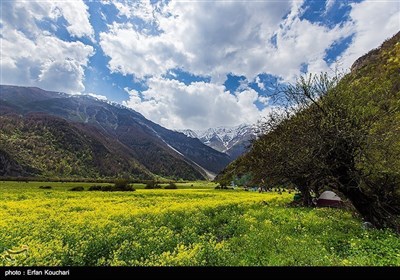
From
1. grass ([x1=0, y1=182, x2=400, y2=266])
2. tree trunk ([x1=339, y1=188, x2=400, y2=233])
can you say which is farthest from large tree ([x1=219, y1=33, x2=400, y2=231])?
grass ([x1=0, y1=182, x2=400, y2=266])

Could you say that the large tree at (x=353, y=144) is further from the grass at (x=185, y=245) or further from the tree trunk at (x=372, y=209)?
the grass at (x=185, y=245)

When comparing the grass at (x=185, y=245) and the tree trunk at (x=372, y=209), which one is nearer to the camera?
the grass at (x=185, y=245)

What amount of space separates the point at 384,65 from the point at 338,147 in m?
94.7

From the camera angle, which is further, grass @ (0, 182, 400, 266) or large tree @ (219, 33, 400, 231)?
large tree @ (219, 33, 400, 231)

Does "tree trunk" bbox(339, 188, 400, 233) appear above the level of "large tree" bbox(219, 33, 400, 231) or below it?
below

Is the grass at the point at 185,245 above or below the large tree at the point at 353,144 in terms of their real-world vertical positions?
below

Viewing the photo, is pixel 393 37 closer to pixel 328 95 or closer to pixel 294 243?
pixel 328 95

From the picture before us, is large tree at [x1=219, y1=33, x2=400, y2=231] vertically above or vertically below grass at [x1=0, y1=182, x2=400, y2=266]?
above

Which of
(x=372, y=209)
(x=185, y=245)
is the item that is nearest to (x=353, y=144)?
(x=372, y=209)

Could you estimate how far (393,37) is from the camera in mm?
119312

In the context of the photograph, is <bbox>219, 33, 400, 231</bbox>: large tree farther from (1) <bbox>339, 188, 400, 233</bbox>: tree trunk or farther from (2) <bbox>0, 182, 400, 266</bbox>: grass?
(2) <bbox>0, 182, 400, 266</bbox>: grass

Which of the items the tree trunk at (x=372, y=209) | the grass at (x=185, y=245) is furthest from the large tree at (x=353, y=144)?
the grass at (x=185, y=245)

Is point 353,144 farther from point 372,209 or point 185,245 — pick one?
point 185,245

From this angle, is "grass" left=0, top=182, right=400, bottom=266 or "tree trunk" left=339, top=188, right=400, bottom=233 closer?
"grass" left=0, top=182, right=400, bottom=266
